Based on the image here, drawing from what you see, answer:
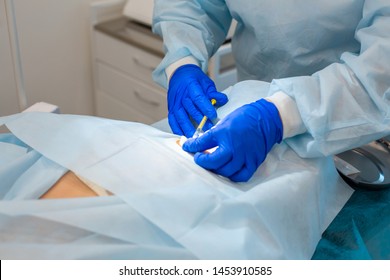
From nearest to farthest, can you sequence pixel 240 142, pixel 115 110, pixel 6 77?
pixel 240 142 < pixel 6 77 < pixel 115 110

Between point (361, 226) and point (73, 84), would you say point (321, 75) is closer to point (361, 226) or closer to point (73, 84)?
point (361, 226)

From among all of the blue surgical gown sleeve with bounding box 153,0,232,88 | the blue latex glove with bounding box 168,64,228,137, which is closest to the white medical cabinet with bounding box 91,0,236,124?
the blue surgical gown sleeve with bounding box 153,0,232,88

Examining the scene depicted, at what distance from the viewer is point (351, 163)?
1.03 m

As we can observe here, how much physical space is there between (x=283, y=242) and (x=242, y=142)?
7.6 inches

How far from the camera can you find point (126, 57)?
2.13 meters

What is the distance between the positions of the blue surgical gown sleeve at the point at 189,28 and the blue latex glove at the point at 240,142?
0.37 m

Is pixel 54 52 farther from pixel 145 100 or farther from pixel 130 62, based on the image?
pixel 145 100

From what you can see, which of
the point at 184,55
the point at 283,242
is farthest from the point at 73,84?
the point at 283,242

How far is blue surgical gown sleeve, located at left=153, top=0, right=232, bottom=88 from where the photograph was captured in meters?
1.20

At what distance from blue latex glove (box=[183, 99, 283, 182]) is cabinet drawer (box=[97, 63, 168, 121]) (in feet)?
3.91

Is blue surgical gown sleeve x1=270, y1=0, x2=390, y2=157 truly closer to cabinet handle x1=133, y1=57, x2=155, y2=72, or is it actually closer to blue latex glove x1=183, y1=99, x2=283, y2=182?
blue latex glove x1=183, y1=99, x2=283, y2=182

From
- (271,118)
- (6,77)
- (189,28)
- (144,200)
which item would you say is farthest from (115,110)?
(144,200)

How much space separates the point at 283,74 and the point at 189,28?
0.93ft

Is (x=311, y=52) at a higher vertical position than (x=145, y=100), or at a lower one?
higher
